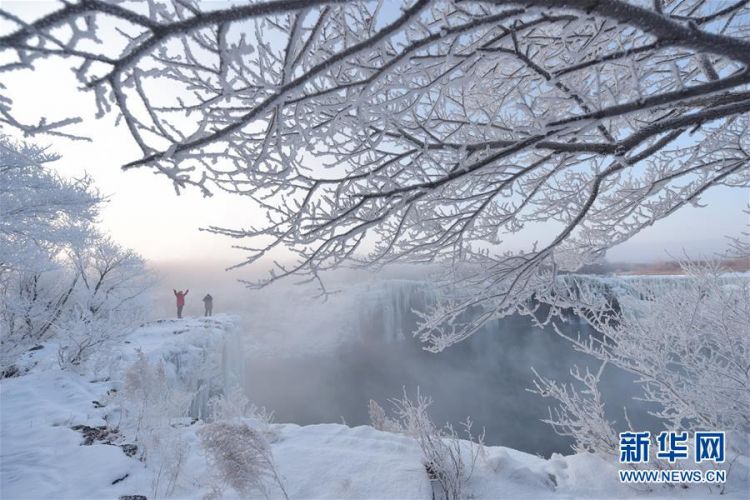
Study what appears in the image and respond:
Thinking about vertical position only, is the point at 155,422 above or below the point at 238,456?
below

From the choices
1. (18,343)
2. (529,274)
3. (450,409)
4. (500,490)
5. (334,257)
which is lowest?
(450,409)

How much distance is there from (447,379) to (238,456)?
2567 cm

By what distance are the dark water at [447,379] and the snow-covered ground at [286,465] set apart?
16223 mm

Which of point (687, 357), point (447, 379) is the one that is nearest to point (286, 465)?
point (687, 357)

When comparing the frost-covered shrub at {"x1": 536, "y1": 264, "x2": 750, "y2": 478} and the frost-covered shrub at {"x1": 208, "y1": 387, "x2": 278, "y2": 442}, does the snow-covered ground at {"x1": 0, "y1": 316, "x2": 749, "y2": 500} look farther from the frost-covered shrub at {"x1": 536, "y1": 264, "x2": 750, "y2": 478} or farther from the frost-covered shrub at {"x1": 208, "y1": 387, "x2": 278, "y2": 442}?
the frost-covered shrub at {"x1": 536, "y1": 264, "x2": 750, "y2": 478}

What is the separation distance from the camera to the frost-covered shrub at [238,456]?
2561 millimetres

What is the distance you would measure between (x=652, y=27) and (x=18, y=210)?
29.0 ft

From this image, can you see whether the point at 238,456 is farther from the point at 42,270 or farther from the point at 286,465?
the point at 42,270

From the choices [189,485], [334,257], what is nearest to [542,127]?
[334,257]

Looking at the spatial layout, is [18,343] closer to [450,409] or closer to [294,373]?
[450,409]

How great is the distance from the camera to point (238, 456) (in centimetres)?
263

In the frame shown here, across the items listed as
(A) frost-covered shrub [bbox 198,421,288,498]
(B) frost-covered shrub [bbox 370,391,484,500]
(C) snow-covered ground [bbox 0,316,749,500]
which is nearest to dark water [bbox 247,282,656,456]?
(C) snow-covered ground [bbox 0,316,749,500]

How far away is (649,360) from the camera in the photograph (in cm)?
466

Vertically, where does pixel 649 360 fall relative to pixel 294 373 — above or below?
above
